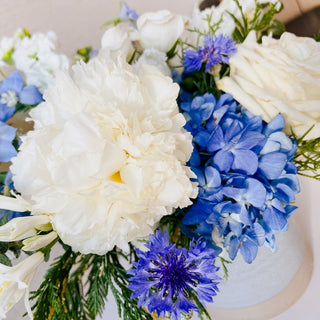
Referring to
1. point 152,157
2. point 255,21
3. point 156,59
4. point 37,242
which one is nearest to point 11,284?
point 37,242

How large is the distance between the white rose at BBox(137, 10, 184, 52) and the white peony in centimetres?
13

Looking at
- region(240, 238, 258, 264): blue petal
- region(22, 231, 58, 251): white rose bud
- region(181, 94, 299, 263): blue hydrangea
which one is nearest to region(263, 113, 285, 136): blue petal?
region(181, 94, 299, 263): blue hydrangea

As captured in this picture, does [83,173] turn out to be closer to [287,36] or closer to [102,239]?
[102,239]

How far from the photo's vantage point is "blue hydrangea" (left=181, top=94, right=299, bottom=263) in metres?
0.33

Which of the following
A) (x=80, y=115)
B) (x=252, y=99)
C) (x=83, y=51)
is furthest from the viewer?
(x=83, y=51)

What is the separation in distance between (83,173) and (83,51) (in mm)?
255

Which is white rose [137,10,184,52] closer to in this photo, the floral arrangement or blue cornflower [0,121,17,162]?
the floral arrangement

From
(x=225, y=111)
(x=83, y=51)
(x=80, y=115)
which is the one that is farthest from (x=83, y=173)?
(x=83, y=51)

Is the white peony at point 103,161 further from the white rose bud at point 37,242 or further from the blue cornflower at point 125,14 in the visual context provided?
the blue cornflower at point 125,14

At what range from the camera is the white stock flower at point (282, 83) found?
350mm

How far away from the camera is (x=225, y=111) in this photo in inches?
13.7

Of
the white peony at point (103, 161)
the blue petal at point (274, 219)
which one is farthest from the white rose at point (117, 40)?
the blue petal at point (274, 219)

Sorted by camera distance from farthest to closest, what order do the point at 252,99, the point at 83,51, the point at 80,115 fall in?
the point at 83,51 < the point at 252,99 < the point at 80,115

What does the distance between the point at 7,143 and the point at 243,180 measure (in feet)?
0.72
